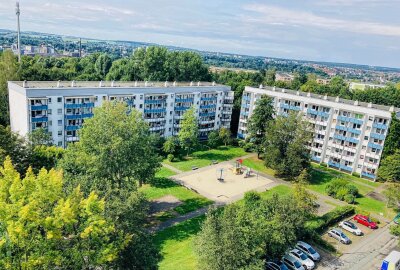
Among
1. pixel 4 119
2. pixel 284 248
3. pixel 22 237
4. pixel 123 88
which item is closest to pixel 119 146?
pixel 22 237

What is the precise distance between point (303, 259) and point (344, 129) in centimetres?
4329

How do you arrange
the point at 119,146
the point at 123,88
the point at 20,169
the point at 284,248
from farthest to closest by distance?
the point at 123,88
the point at 20,169
the point at 119,146
the point at 284,248

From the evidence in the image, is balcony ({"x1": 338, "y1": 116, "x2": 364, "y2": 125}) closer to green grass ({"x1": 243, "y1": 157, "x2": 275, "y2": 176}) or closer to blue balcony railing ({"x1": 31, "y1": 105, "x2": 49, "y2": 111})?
green grass ({"x1": 243, "y1": 157, "x2": 275, "y2": 176})

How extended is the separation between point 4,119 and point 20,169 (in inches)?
1297

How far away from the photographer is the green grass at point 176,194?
5209 cm

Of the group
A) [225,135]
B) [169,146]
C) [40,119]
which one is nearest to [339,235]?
[169,146]

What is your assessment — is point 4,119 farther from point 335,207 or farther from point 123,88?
point 335,207

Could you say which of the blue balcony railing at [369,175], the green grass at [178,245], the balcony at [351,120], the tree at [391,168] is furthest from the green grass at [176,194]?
the balcony at [351,120]

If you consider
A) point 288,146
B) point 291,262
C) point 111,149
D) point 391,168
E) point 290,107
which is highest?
point 290,107

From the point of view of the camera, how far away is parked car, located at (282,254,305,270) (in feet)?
125

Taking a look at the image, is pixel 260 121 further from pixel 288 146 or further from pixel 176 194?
pixel 176 194

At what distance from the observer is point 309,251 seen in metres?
41.2

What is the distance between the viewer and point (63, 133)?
62.2m

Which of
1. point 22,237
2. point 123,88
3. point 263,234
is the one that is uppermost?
point 123,88
